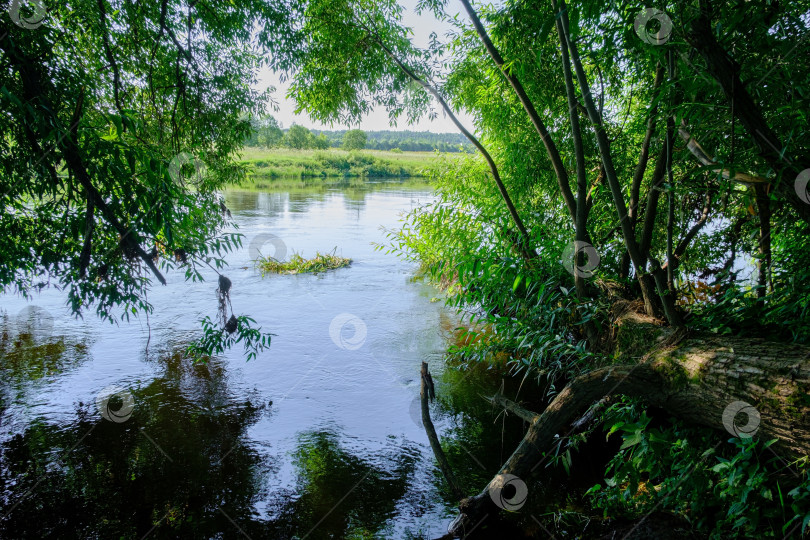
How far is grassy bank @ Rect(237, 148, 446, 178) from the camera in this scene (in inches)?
1319

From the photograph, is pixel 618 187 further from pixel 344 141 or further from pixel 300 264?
pixel 344 141

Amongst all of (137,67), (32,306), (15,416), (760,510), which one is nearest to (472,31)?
(137,67)

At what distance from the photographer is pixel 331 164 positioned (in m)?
36.8

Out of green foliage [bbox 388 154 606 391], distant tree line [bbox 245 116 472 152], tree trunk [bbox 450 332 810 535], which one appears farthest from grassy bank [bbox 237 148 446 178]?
tree trunk [bbox 450 332 810 535]

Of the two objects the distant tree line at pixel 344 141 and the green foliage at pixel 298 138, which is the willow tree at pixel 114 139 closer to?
the distant tree line at pixel 344 141

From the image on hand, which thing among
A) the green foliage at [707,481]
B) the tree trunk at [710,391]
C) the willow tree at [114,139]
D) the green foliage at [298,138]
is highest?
the green foliage at [298,138]

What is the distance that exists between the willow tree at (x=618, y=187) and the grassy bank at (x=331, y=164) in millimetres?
28262

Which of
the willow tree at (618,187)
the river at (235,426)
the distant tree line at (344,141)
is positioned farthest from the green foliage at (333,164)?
the willow tree at (618,187)

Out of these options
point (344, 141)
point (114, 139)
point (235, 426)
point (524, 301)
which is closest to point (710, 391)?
point (524, 301)

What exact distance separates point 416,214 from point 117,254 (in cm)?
292

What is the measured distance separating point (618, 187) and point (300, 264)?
323 inches

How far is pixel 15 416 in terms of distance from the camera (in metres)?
4.39

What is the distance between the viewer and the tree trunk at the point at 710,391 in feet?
6.30

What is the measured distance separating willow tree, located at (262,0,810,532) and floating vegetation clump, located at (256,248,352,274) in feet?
16.3
